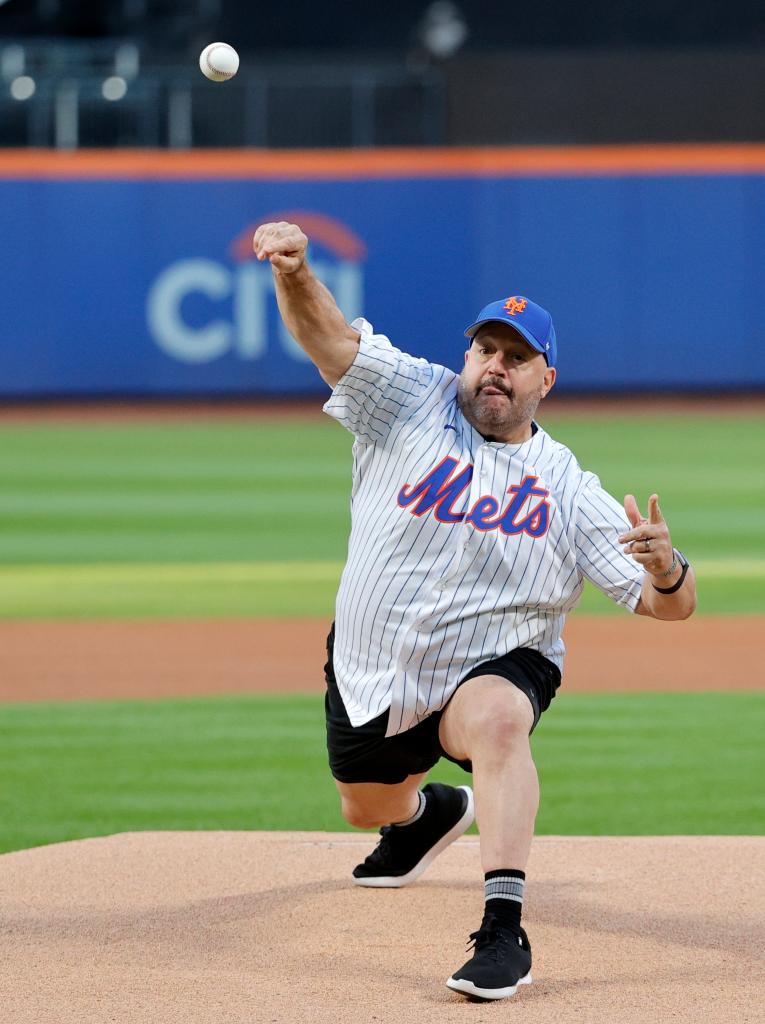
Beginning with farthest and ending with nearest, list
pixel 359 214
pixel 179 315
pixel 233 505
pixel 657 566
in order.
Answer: pixel 359 214, pixel 179 315, pixel 233 505, pixel 657 566

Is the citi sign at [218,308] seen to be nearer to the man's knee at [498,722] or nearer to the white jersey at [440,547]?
the white jersey at [440,547]

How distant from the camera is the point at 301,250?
4.20 metres

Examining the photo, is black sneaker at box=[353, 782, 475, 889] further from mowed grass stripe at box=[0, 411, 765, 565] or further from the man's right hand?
mowed grass stripe at box=[0, 411, 765, 565]

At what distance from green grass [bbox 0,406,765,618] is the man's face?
19.4 ft

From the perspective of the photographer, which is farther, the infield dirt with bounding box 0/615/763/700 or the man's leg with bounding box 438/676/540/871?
the infield dirt with bounding box 0/615/763/700

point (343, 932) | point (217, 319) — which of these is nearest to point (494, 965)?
point (343, 932)

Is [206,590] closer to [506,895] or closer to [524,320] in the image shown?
[524,320]

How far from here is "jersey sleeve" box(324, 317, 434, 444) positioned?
14.5ft

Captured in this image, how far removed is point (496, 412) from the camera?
448 centimetres

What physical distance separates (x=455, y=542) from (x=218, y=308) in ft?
64.5

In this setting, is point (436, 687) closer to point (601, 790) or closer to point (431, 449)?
point (431, 449)

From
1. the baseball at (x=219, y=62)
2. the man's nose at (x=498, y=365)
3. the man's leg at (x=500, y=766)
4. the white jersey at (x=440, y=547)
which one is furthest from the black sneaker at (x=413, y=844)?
the baseball at (x=219, y=62)

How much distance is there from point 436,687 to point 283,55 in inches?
961

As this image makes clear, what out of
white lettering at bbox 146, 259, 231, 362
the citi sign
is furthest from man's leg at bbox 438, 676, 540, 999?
white lettering at bbox 146, 259, 231, 362
